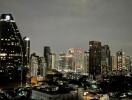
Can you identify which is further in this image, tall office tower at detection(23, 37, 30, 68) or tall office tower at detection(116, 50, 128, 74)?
tall office tower at detection(116, 50, 128, 74)

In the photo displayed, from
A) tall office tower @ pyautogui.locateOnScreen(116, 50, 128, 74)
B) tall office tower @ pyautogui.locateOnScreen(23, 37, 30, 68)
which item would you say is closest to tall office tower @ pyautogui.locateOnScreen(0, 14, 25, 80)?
tall office tower @ pyautogui.locateOnScreen(23, 37, 30, 68)

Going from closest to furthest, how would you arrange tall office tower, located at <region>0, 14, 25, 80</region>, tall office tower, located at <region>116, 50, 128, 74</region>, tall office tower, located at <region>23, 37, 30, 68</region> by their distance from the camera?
tall office tower, located at <region>0, 14, 25, 80</region> → tall office tower, located at <region>23, 37, 30, 68</region> → tall office tower, located at <region>116, 50, 128, 74</region>

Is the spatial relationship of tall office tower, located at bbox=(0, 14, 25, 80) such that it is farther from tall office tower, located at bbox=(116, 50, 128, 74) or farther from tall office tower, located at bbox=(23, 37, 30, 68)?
tall office tower, located at bbox=(116, 50, 128, 74)

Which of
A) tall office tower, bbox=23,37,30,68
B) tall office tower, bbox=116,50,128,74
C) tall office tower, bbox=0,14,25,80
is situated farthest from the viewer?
tall office tower, bbox=116,50,128,74

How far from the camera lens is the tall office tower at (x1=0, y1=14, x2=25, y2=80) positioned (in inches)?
2470

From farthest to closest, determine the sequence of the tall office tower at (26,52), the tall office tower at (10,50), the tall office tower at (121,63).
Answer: the tall office tower at (121,63), the tall office tower at (26,52), the tall office tower at (10,50)

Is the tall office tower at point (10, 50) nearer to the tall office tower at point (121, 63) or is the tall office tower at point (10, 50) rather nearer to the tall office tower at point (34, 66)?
the tall office tower at point (34, 66)

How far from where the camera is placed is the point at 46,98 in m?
31.7

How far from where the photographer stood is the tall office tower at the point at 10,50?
2470 inches

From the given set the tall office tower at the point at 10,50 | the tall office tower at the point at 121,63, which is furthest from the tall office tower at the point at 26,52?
the tall office tower at the point at 121,63

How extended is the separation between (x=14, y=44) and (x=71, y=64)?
5241 centimetres

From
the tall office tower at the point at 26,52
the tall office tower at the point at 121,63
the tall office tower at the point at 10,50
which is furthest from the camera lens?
the tall office tower at the point at 121,63

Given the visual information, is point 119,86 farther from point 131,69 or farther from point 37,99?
point 131,69

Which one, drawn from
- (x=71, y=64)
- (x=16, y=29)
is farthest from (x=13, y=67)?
(x=71, y=64)
